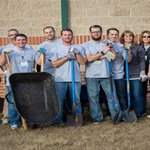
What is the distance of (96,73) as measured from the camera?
7055 millimetres

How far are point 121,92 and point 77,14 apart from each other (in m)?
3.85

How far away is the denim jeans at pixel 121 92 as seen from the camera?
731cm

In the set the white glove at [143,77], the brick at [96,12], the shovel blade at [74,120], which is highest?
the brick at [96,12]

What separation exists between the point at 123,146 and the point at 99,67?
1740 mm

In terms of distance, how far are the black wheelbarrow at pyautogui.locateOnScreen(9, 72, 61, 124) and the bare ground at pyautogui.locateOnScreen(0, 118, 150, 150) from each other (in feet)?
0.81

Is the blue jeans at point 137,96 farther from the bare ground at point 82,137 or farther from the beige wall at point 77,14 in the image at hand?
the beige wall at point 77,14

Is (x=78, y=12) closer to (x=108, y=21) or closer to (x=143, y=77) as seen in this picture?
(x=108, y=21)

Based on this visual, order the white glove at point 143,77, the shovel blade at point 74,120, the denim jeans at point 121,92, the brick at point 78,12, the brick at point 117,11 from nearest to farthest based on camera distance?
the shovel blade at point 74,120 < the white glove at point 143,77 < the denim jeans at point 121,92 < the brick at point 78,12 < the brick at point 117,11

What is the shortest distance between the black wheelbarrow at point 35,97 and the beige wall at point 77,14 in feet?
13.0

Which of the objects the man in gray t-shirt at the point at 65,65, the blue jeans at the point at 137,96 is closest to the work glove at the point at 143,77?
the blue jeans at the point at 137,96

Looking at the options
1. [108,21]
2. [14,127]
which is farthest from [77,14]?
[14,127]

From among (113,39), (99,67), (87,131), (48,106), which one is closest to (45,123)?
(48,106)

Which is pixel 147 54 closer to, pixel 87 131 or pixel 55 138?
pixel 87 131

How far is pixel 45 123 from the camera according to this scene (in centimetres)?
684
